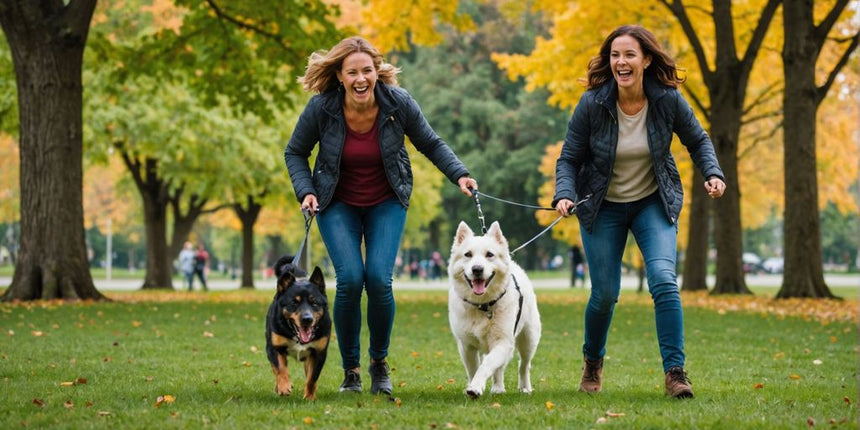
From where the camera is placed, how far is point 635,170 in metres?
6.47

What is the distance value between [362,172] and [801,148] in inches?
562

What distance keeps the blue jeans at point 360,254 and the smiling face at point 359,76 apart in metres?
0.75

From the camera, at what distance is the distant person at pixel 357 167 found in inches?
257

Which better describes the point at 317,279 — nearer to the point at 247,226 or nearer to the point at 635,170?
the point at 635,170

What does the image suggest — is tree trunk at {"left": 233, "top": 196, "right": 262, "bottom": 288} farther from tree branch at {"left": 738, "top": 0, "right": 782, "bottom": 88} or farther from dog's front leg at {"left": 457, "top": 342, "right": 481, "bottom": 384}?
dog's front leg at {"left": 457, "top": 342, "right": 481, "bottom": 384}

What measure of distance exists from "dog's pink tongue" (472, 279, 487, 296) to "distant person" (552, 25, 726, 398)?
696mm

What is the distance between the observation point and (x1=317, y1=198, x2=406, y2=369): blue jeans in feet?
21.4

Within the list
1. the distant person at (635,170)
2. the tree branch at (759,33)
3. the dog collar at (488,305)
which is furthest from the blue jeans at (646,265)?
the tree branch at (759,33)

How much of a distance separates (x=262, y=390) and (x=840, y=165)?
29.1m

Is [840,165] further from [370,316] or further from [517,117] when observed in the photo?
[370,316]

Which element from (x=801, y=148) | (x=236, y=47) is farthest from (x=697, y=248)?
(x=236, y=47)

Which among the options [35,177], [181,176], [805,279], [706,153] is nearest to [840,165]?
[805,279]

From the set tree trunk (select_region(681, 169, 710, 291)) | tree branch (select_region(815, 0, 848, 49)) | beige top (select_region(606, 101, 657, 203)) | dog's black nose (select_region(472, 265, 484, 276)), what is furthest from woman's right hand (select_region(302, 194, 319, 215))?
tree trunk (select_region(681, 169, 710, 291))

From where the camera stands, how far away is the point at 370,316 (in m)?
6.90
